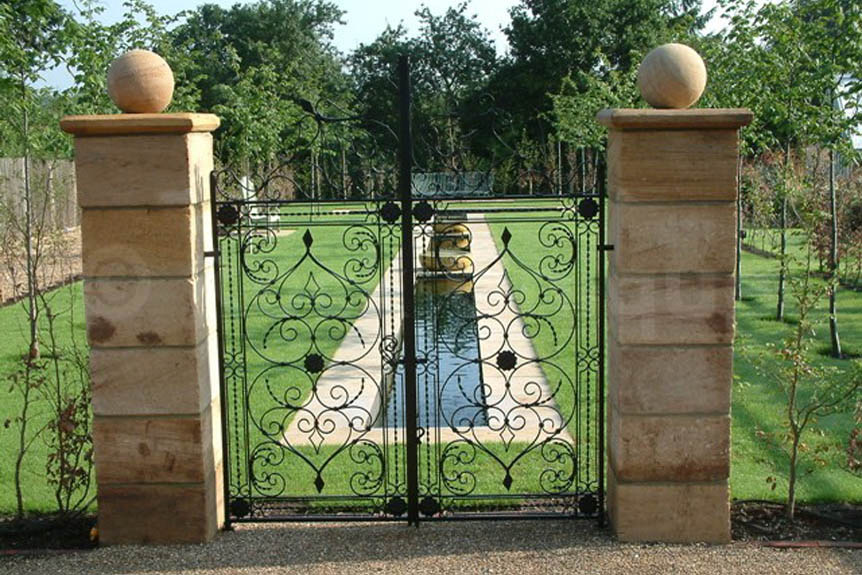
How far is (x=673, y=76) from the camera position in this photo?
15.3ft

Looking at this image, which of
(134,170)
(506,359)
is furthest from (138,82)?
(506,359)

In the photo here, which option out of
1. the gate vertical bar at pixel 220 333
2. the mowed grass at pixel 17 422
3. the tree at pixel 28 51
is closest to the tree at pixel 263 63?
the mowed grass at pixel 17 422

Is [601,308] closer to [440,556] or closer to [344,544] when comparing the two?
[440,556]

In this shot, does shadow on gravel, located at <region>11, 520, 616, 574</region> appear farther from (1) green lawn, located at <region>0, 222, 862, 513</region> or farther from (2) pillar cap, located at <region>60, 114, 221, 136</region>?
(2) pillar cap, located at <region>60, 114, 221, 136</region>

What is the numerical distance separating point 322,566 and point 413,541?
0.53 meters

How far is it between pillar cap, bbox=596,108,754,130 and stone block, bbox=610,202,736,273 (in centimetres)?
36

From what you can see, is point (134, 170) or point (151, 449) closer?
point (134, 170)

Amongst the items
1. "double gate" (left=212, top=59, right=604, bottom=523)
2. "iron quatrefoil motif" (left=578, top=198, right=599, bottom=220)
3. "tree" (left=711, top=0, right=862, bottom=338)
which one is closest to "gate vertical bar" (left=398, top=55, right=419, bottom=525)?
"double gate" (left=212, top=59, right=604, bottom=523)

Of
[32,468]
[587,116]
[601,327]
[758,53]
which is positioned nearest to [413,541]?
[601,327]

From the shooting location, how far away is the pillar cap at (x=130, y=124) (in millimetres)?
4656

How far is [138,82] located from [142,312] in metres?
1.10

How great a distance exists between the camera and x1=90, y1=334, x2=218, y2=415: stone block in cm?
488

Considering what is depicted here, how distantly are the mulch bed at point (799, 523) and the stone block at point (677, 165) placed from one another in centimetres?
175

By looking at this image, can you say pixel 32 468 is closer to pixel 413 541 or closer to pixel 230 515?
pixel 230 515
